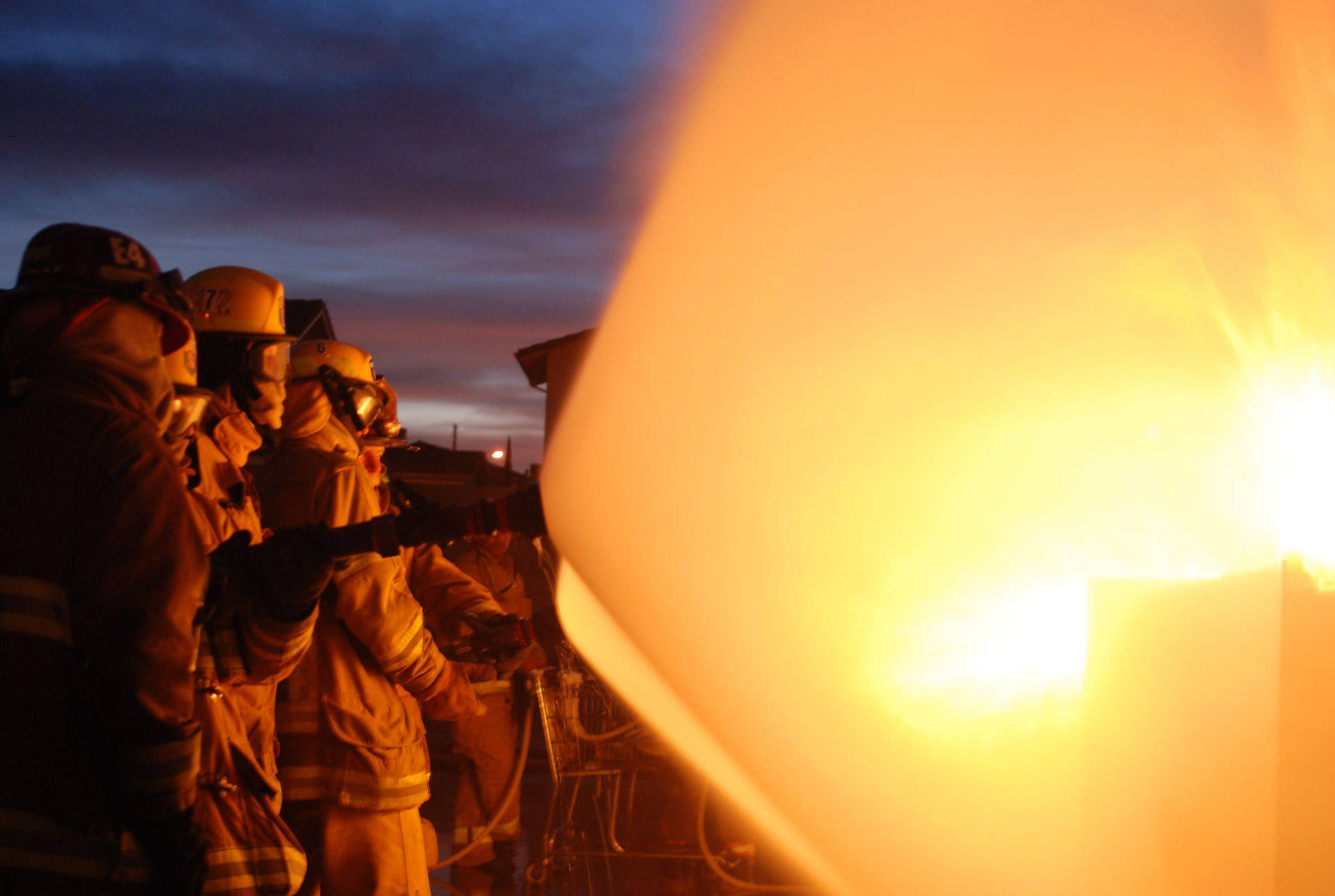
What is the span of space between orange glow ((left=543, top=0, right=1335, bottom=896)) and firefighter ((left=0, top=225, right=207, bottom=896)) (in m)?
1.27

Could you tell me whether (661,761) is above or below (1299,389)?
below

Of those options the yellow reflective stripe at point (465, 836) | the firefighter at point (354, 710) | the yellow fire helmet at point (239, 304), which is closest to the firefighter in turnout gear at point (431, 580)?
the firefighter at point (354, 710)

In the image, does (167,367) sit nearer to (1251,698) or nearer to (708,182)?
(708,182)

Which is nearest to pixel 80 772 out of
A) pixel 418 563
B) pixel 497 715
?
pixel 418 563

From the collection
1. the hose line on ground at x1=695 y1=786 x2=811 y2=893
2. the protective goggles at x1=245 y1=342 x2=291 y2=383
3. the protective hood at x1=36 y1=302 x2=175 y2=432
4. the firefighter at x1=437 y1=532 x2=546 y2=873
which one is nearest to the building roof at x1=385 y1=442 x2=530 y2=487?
the firefighter at x1=437 y1=532 x2=546 y2=873

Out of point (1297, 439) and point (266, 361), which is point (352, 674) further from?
point (1297, 439)

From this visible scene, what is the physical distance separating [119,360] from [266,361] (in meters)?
1.23

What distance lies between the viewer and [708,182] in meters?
3.68

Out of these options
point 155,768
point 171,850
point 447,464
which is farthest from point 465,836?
point 447,464

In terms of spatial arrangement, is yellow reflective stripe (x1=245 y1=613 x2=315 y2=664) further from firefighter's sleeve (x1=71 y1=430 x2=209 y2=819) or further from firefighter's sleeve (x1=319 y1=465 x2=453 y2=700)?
firefighter's sleeve (x1=319 y1=465 x2=453 y2=700)

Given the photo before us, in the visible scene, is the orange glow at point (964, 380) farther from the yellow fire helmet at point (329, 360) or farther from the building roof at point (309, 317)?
the building roof at point (309, 317)

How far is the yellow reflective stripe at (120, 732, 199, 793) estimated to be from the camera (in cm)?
195

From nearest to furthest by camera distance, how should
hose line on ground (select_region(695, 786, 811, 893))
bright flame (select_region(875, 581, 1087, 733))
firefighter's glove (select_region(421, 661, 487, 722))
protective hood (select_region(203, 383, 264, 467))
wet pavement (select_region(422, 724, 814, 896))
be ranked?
1. bright flame (select_region(875, 581, 1087, 733))
2. protective hood (select_region(203, 383, 264, 467))
3. firefighter's glove (select_region(421, 661, 487, 722))
4. hose line on ground (select_region(695, 786, 811, 893))
5. wet pavement (select_region(422, 724, 814, 896))

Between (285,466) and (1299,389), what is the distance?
3022 mm
